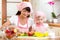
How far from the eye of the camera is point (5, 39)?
1302mm

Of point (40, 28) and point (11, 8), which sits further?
point (11, 8)

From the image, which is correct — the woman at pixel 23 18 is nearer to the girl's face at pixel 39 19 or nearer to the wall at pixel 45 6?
the girl's face at pixel 39 19

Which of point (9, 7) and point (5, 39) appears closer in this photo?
point (5, 39)

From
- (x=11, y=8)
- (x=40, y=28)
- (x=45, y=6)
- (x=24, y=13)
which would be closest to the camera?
(x=40, y=28)

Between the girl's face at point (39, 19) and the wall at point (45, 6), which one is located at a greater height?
the wall at point (45, 6)

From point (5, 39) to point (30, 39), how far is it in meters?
0.22

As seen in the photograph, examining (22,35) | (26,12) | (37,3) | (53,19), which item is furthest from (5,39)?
(37,3)

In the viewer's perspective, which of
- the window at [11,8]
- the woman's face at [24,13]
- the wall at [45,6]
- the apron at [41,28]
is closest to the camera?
the apron at [41,28]

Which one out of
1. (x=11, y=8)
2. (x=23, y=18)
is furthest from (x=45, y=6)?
(x=23, y=18)

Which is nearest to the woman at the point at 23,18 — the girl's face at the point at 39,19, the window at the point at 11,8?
the girl's face at the point at 39,19

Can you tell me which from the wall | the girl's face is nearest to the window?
the wall

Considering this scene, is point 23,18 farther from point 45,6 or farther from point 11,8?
point 11,8

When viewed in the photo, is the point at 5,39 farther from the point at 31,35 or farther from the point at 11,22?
the point at 11,22

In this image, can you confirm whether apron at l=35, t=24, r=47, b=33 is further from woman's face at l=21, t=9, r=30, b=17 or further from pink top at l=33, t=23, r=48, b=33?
woman's face at l=21, t=9, r=30, b=17
